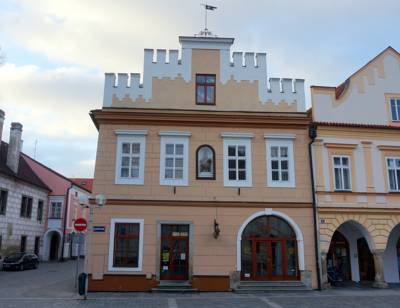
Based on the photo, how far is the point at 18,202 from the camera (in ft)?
106

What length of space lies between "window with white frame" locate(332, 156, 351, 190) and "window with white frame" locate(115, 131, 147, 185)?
941 cm

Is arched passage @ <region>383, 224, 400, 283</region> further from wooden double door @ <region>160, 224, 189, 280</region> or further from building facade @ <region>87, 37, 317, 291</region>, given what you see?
wooden double door @ <region>160, 224, 189, 280</region>

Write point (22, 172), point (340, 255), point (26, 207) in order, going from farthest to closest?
point (22, 172) < point (26, 207) < point (340, 255)

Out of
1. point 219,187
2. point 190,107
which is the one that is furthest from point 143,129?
point 219,187

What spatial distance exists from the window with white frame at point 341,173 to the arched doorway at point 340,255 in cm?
351

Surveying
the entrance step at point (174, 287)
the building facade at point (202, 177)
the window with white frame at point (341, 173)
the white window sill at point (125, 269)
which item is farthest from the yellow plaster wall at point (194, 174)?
the entrance step at point (174, 287)

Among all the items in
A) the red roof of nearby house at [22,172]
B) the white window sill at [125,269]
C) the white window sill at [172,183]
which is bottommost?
the white window sill at [125,269]

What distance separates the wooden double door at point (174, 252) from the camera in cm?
1733

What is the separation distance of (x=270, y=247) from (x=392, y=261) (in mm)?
7732

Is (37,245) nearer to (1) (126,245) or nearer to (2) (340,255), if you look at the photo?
(1) (126,245)

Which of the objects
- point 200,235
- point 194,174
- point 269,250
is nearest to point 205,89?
point 194,174

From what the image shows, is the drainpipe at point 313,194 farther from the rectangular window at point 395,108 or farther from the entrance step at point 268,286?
the rectangular window at point 395,108

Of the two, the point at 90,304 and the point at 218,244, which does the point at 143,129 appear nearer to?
the point at 218,244

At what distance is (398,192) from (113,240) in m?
14.0
